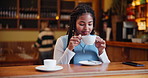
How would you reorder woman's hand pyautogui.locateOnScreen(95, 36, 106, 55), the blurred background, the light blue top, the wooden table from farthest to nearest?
the blurred background
the light blue top
woman's hand pyautogui.locateOnScreen(95, 36, 106, 55)
the wooden table

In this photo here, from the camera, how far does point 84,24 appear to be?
180 centimetres

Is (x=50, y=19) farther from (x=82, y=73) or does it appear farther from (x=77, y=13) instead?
(x=82, y=73)

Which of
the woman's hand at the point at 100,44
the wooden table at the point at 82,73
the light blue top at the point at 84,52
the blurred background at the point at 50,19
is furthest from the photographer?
the blurred background at the point at 50,19

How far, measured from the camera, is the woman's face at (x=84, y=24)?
1.78 meters

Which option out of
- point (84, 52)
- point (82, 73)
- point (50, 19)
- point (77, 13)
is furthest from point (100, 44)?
point (50, 19)

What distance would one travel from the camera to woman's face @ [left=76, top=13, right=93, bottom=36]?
178cm

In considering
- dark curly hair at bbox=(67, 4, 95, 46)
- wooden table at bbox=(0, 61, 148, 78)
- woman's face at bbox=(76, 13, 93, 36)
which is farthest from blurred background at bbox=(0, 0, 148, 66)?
wooden table at bbox=(0, 61, 148, 78)

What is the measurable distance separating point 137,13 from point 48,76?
16.1 feet

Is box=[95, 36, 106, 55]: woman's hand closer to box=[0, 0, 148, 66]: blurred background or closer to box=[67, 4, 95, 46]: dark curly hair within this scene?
box=[67, 4, 95, 46]: dark curly hair

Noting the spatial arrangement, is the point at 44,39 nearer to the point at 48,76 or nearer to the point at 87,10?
the point at 87,10

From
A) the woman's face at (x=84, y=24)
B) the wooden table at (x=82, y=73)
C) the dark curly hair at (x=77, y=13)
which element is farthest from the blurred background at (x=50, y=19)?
the wooden table at (x=82, y=73)

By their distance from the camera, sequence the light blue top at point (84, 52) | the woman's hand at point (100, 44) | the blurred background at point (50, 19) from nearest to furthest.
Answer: the woman's hand at point (100, 44)
the light blue top at point (84, 52)
the blurred background at point (50, 19)

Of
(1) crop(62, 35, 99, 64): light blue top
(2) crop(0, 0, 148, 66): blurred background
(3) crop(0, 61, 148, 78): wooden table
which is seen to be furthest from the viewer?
(2) crop(0, 0, 148, 66): blurred background

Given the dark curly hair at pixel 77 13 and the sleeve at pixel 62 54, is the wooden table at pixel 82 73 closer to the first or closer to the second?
the sleeve at pixel 62 54
